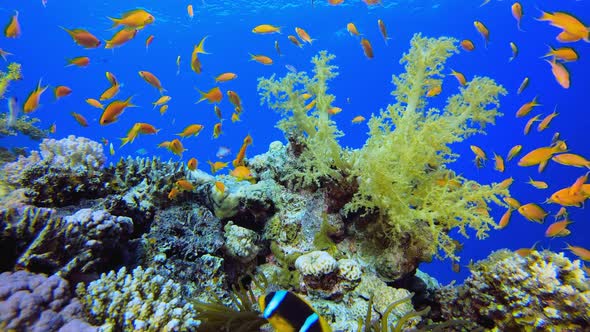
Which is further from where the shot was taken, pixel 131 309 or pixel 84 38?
pixel 84 38

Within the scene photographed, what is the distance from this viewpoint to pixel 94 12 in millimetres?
44656

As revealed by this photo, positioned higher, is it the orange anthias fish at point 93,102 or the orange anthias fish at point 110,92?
the orange anthias fish at point 93,102

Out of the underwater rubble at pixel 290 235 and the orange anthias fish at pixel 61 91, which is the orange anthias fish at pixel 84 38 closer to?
the orange anthias fish at pixel 61 91

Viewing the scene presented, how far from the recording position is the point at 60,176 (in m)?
3.78

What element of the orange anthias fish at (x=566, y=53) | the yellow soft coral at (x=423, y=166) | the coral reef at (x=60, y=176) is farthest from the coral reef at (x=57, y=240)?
the orange anthias fish at (x=566, y=53)

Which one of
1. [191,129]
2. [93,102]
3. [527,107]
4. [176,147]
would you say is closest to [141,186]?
[176,147]

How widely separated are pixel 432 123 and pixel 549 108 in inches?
2365

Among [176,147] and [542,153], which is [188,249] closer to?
[176,147]

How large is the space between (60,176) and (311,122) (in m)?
3.38

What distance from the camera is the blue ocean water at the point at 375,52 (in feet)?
138

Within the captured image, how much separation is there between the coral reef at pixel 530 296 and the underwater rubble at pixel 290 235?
1cm

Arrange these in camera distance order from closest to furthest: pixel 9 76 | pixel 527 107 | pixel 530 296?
pixel 530 296 < pixel 527 107 < pixel 9 76

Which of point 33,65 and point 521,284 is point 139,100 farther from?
point 521,284

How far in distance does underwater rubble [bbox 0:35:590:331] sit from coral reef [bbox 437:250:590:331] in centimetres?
1
